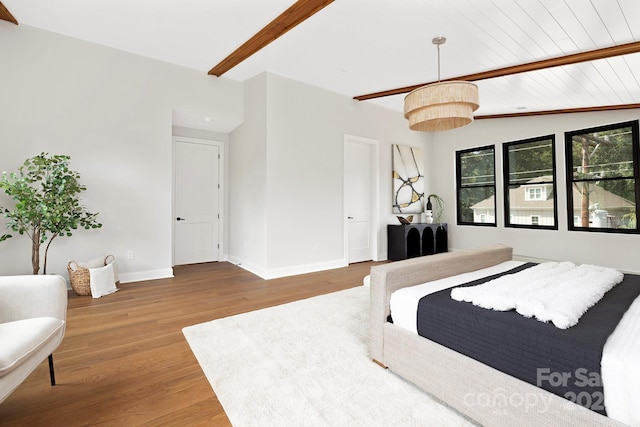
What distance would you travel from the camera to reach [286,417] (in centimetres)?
149

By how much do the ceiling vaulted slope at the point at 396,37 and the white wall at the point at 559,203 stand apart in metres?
0.66

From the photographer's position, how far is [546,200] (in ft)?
17.1

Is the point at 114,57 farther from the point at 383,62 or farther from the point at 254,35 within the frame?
the point at 383,62

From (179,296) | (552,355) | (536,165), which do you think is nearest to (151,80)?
A: (179,296)

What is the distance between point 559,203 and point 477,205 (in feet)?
4.60

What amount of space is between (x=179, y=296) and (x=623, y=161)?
6.65 metres

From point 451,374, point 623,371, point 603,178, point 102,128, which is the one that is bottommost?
point 451,374

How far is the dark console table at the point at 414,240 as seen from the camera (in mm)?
5512

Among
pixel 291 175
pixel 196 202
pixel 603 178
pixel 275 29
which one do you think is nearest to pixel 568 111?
pixel 603 178

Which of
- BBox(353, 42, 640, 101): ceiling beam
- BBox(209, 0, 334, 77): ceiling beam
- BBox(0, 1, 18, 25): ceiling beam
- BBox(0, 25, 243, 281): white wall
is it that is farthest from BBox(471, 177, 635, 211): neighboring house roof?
BBox(0, 1, 18, 25): ceiling beam

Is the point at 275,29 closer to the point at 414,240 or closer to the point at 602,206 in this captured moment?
the point at 414,240

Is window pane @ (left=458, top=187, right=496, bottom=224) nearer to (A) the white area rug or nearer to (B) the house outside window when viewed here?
(B) the house outside window

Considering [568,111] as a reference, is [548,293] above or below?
below

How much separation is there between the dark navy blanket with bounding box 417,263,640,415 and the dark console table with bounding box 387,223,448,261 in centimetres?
378
